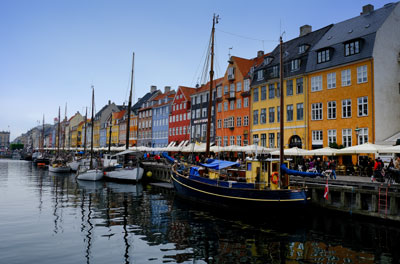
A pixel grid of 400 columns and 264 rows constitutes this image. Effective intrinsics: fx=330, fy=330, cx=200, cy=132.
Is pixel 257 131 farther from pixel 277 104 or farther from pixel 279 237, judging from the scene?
pixel 279 237

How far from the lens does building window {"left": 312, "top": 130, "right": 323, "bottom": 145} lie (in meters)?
37.2

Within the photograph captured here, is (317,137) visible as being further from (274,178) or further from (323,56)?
(274,178)

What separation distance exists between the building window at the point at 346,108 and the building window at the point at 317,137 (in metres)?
3.43

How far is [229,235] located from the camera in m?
15.6

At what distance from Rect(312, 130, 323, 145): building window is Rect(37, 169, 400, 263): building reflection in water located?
17.3m

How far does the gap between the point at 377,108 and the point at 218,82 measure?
32.4 m

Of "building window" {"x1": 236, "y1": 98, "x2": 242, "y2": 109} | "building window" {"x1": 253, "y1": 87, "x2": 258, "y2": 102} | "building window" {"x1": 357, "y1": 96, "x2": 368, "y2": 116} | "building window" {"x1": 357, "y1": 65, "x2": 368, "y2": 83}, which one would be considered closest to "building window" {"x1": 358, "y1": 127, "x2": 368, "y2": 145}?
"building window" {"x1": 357, "y1": 96, "x2": 368, "y2": 116}

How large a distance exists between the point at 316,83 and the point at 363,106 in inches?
259

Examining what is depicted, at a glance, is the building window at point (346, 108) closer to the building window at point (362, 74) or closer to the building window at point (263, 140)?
the building window at point (362, 74)

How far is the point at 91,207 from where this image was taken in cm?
2314

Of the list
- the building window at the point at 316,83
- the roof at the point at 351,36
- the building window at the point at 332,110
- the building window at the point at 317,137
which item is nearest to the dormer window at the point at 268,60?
the roof at the point at 351,36

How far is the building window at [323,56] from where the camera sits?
37.3 metres

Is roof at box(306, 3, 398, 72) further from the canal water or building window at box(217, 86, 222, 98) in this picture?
the canal water

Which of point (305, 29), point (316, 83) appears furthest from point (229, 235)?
point (305, 29)
